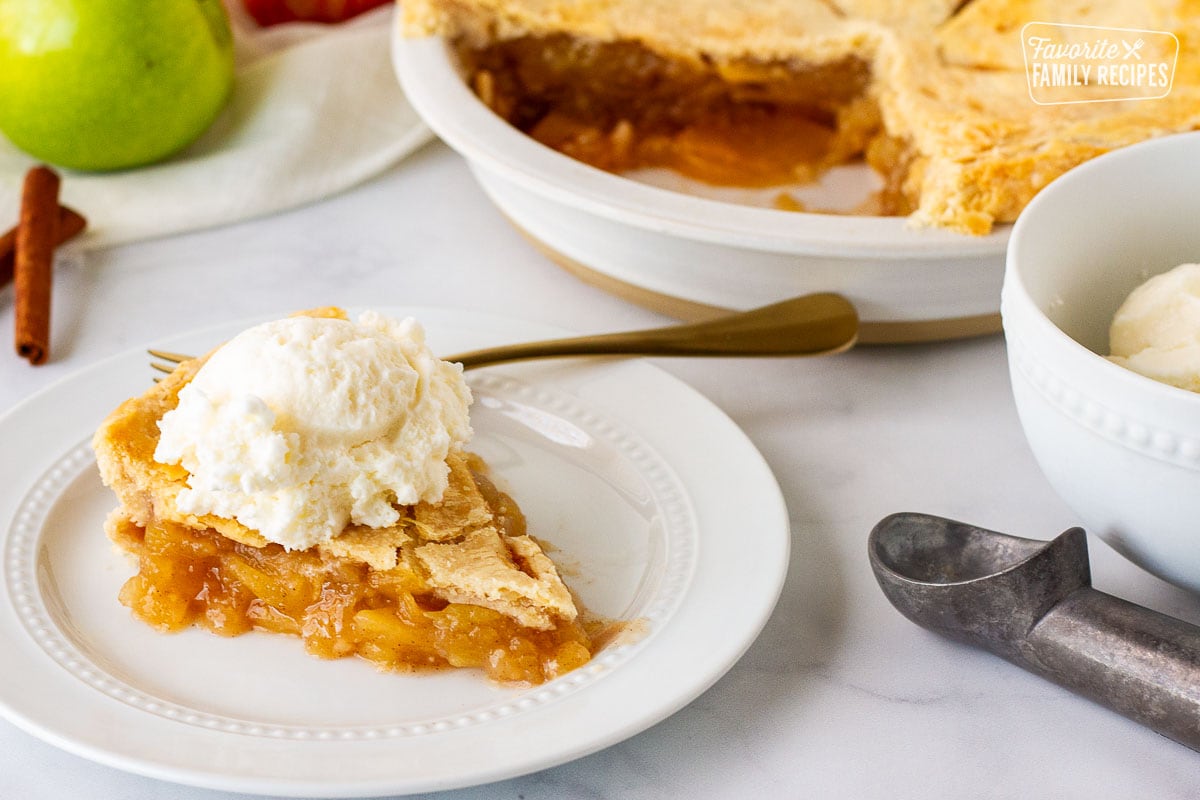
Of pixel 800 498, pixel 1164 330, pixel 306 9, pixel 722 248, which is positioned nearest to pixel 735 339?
pixel 722 248

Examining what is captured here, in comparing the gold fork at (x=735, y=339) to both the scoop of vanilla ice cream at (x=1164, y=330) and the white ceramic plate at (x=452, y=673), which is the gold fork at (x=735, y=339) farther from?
the scoop of vanilla ice cream at (x=1164, y=330)

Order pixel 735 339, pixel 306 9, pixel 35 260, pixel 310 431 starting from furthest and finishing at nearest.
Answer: pixel 306 9, pixel 35 260, pixel 735 339, pixel 310 431

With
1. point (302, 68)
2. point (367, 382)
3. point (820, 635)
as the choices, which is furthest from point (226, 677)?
point (302, 68)

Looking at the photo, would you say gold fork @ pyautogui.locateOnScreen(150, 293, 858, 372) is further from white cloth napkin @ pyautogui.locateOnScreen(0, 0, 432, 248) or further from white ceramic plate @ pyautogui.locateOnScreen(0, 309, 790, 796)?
white cloth napkin @ pyautogui.locateOnScreen(0, 0, 432, 248)

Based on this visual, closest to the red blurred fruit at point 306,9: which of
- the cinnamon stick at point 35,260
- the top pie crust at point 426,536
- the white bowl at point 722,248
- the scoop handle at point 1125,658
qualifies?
the cinnamon stick at point 35,260

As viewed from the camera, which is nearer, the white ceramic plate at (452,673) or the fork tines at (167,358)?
the white ceramic plate at (452,673)

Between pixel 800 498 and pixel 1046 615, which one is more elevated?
pixel 1046 615
